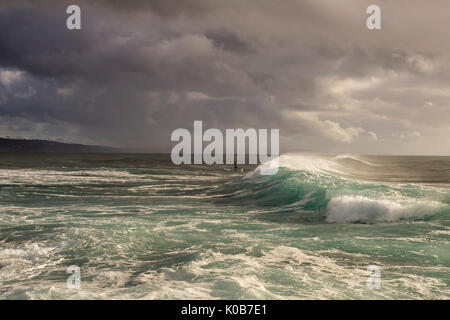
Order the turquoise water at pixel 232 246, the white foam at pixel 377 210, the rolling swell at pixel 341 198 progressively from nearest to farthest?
the turquoise water at pixel 232 246, the white foam at pixel 377 210, the rolling swell at pixel 341 198

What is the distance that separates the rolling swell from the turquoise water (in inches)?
3.3

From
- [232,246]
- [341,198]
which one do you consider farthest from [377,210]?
[232,246]

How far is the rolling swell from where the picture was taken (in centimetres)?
1555

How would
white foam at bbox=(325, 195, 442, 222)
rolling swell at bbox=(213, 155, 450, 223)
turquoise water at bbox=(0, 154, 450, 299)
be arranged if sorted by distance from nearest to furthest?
turquoise water at bbox=(0, 154, 450, 299), white foam at bbox=(325, 195, 442, 222), rolling swell at bbox=(213, 155, 450, 223)

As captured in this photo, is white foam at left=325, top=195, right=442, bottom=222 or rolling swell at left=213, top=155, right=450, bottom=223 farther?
rolling swell at left=213, top=155, right=450, bottom=223

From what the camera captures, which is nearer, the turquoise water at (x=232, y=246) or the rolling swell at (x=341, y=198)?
the turquoise water at (x=232, y=246)

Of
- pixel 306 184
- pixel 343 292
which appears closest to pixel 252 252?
pixel 343 292

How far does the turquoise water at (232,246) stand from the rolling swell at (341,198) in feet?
0.28

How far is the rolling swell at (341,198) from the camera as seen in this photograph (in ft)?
51.0

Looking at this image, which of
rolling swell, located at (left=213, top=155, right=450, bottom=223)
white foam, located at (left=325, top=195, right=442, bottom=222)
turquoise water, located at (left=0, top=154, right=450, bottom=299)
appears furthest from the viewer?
rolling swell, located at (left=213, top=155, right=450, bottom=223)

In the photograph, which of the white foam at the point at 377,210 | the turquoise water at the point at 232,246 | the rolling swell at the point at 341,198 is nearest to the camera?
the turquoise water at the point at 232,246

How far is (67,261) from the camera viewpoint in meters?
9.20

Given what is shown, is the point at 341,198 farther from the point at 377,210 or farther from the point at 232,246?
the point at 232,246
